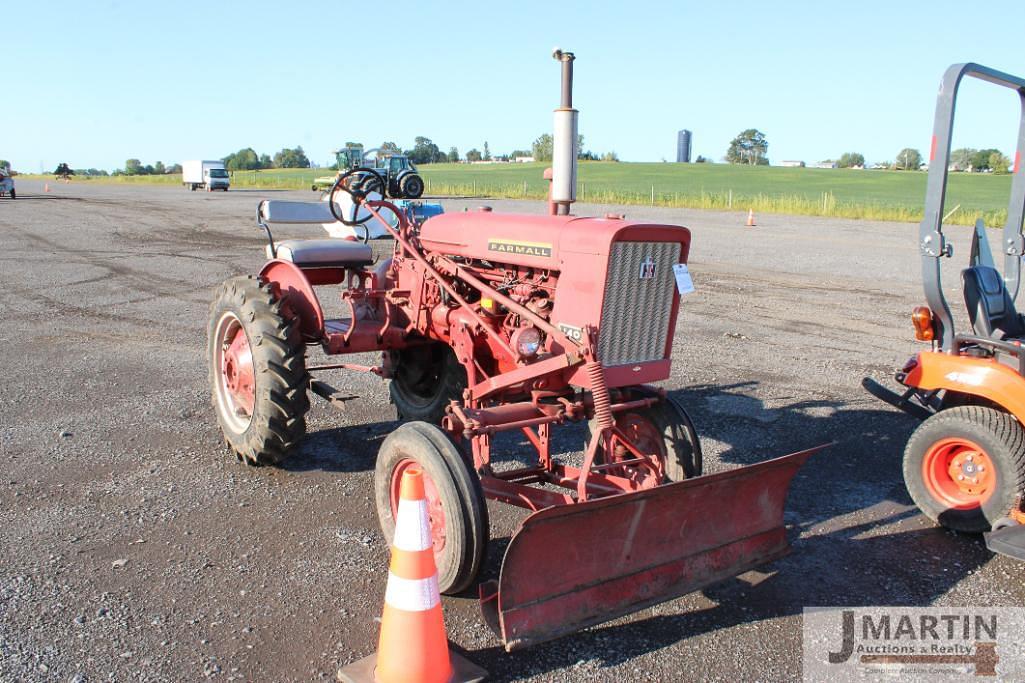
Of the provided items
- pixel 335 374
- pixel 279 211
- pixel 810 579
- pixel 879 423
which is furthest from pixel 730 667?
pixel 335 374

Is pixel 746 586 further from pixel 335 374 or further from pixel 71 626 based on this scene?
pixel 335 374

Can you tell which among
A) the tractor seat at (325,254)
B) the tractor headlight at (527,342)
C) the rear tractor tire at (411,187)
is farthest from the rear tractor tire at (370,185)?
the tractor headlight at (527,342)

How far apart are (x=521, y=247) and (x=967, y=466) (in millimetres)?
2507

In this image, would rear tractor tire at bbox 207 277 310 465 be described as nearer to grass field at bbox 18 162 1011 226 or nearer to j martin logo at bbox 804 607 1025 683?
j martin logo at bbox 804 607 1025 683

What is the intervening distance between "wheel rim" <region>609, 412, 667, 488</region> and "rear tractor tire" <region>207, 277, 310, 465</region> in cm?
176

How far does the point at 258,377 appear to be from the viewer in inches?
182

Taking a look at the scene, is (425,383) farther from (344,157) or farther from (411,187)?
(344,157)

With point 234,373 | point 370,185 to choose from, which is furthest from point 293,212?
point 234,373

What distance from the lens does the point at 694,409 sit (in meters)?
6.21

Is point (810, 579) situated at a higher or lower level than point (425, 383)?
lower

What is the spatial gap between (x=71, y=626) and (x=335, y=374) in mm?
4095

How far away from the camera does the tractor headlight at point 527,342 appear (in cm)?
387

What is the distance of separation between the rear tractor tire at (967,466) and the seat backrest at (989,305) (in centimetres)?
56

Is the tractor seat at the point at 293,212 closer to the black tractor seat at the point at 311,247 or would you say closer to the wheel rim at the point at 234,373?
the black tractor seat at the point at 311,247
